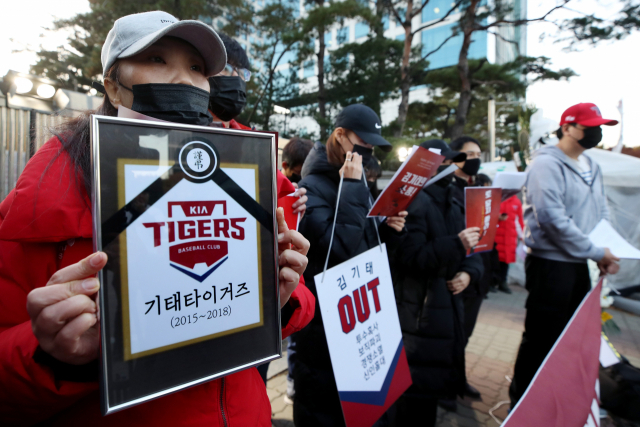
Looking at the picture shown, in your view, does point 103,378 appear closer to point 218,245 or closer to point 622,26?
point 218,245

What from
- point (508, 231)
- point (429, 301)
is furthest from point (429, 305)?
point (508, 231)

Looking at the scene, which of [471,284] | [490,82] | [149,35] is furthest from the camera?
[490,82]

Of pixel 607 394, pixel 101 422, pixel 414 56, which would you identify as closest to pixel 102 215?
pixel 101 422

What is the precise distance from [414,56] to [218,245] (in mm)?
15533

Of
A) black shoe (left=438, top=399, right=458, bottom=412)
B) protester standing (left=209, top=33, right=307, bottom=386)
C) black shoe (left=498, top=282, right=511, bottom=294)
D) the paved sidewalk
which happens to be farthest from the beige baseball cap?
black shoe (left=498, top=282, right=511, bottom=294)

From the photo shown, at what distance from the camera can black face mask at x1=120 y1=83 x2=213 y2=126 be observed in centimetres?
90

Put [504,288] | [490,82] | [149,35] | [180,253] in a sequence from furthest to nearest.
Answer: [490,82], [504,288], [149,35], [180,253]

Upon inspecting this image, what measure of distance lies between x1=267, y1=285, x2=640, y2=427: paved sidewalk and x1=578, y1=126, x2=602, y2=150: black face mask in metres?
2.11

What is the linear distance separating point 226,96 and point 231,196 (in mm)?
965

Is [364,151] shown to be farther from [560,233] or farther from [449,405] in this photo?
[449,405]

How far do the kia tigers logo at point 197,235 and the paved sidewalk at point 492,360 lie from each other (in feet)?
8.09

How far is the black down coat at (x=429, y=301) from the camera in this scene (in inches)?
88.2

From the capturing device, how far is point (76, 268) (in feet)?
2.07

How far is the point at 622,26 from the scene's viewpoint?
9.71 metres
